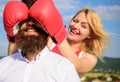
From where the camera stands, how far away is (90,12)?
6.66 ft

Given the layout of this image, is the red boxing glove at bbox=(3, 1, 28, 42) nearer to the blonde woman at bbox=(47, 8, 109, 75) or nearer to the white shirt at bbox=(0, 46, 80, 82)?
the white shirt at bbox=(0, 46, 80, 82)

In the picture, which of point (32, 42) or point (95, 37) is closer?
point (32, 42)

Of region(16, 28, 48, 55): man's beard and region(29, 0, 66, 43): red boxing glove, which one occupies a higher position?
region(29, 0, 66, 43): red boxing glove

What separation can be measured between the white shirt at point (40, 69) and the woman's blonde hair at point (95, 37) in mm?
553

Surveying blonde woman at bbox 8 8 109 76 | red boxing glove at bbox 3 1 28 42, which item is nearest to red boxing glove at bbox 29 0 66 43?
red boxing glove at bbox 3 1 28 42

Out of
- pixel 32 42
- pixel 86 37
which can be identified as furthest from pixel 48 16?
pixel 86 37

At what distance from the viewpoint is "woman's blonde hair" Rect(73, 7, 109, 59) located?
201cm

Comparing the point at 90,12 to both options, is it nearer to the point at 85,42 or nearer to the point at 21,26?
the point at 85,42

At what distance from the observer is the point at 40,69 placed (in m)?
1.49

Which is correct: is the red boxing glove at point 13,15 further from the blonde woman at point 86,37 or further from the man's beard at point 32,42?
the blonde woman at point 86,37

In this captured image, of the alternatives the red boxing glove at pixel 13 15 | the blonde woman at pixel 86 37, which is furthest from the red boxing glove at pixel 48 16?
the blonde woman at pixel 86 37

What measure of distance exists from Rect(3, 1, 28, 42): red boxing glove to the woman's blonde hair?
55 cm

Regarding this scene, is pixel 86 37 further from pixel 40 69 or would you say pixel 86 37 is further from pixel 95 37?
pixel 40 69

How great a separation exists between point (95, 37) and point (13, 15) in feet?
2.35
